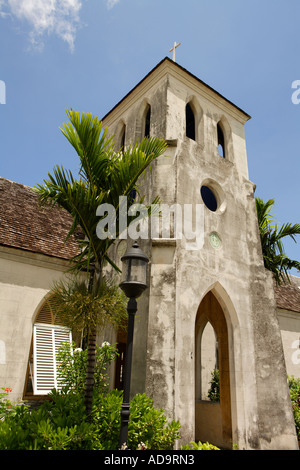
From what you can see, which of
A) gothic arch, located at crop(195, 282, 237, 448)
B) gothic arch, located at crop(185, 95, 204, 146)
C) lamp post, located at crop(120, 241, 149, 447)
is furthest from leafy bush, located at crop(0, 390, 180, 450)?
gothic arch, located at crop(185, 95, 204, 146)

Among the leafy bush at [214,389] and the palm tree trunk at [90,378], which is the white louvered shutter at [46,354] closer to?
the palm tree trunk at [90,378]

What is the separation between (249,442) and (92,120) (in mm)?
8616

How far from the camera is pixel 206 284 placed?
8859mm

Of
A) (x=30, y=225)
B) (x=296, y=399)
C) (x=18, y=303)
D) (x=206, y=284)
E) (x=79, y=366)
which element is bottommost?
(x=296, y=399)

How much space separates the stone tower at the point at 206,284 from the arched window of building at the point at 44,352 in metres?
2.30

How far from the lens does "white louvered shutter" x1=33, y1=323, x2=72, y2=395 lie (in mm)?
8102

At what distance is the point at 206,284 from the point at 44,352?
476cm

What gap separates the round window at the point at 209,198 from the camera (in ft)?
33.8

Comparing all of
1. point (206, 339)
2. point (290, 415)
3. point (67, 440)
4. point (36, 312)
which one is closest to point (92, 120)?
point (67, 440)

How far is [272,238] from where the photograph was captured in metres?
12.1

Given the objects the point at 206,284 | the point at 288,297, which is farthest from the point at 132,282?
the point at 288,297

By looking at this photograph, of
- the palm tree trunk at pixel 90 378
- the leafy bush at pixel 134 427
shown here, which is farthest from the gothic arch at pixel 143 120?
the leafy bush at pixel 134 427

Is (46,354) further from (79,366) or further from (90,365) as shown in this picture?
(90,365)

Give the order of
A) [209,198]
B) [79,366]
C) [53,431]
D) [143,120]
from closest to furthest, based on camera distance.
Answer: [53,431]
[79,366]
[209,198]
[143,120]
